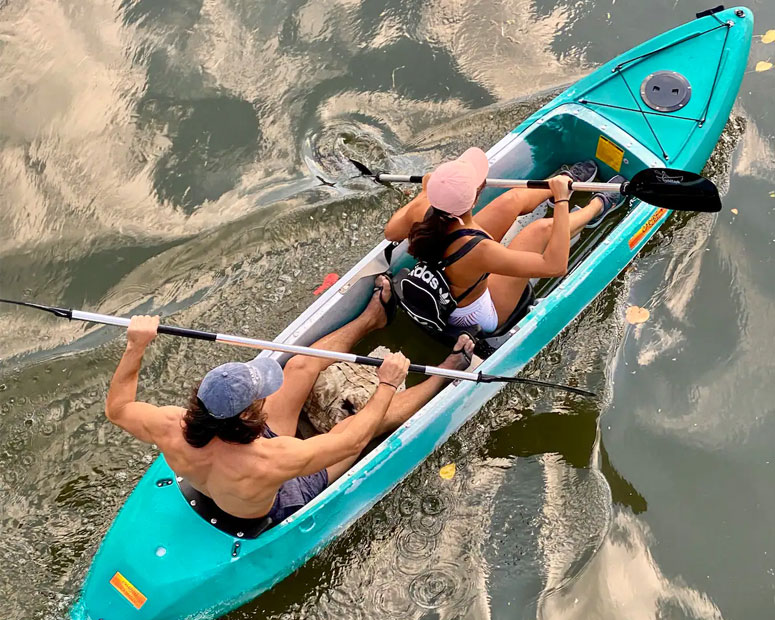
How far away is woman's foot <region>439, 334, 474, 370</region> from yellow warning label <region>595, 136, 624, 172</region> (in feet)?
6.26

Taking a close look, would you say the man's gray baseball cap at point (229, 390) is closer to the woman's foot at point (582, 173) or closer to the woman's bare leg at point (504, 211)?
the woman's bare leg at point (504, 211)

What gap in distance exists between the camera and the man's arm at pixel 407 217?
14.7 ft

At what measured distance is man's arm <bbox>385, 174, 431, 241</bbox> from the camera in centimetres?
448

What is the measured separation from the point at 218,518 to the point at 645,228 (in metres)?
3.32

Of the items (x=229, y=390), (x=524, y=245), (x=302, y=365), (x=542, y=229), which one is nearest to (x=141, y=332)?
(x=229, y=390)

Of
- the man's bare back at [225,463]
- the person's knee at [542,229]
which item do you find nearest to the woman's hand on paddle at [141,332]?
the man's bare back at [225,463]

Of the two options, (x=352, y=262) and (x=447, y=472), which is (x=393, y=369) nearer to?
(x=447, y=472)

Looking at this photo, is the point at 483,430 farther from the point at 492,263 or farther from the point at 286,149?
the point at 286,149

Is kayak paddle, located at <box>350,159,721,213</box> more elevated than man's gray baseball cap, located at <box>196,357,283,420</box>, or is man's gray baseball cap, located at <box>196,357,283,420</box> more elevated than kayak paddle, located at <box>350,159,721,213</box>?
man's gray baseball cap, located at <box>196,357,283,420</box>

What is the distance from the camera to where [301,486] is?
418 cm

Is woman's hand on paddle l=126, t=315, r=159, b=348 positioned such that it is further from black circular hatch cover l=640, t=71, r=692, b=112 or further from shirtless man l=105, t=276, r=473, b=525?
black circular hatch cover l=640, t=71, r=692, b=112

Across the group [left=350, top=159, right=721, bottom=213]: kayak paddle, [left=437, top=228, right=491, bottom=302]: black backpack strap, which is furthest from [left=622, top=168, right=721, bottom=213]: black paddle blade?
[left=437, top=228, right=491, bottom=302]: black backpack strap

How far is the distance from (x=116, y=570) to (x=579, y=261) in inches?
139

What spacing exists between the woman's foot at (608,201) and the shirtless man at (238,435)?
2335mm
